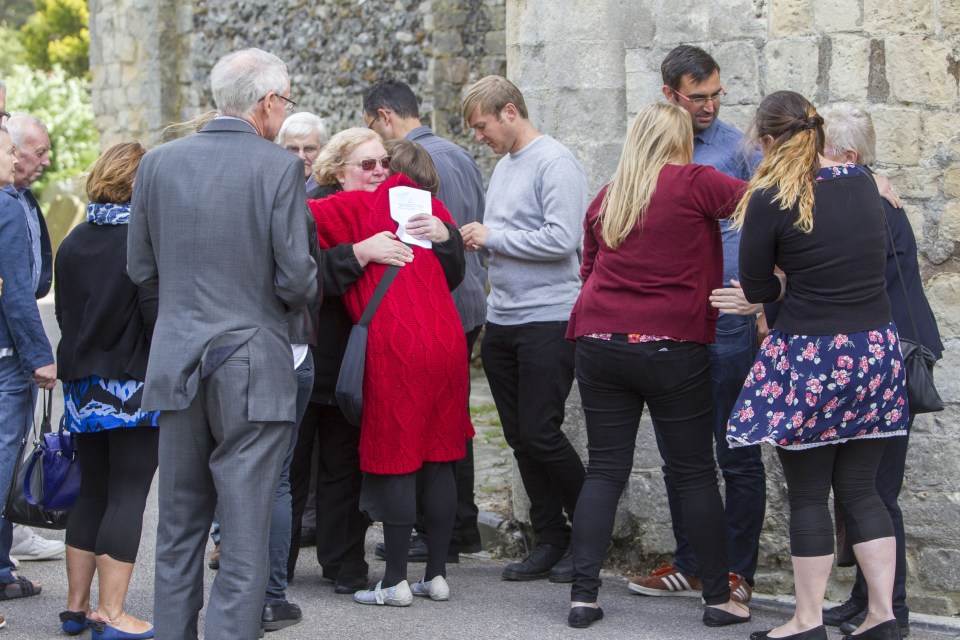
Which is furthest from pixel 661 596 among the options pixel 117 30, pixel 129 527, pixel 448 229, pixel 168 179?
pixel 117 30

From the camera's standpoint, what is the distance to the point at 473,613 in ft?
15.5

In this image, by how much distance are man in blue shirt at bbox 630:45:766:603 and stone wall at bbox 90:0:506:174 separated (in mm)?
7079

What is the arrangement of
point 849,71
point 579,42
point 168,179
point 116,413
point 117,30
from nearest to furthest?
point 168,179 < point 116,413 < point 849,71 < point 579,42 < point 117,30

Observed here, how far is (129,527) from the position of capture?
4.35 m

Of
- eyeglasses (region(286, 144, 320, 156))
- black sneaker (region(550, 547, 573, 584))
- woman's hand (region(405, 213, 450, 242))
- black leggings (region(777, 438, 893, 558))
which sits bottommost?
black sneaker (region(550, 547, 573, 584))

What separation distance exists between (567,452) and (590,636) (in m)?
0.90

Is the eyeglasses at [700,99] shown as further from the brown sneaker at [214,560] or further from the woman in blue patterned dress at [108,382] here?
the brown sneaker at [214,560]

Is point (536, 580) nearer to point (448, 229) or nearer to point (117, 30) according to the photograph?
point (448, 229)

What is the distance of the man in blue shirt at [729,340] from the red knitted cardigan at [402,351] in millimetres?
838

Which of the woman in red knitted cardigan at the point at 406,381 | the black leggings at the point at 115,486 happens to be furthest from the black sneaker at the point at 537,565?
the black leggings at the point at 115,486

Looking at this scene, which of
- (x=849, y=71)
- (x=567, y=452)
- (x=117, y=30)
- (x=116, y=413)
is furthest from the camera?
(x=117, y=30)

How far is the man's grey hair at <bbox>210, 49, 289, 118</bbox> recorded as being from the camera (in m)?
3.77

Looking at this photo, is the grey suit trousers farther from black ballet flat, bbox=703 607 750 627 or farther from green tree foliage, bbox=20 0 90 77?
green tree foliage, bbox=20 0 90 77

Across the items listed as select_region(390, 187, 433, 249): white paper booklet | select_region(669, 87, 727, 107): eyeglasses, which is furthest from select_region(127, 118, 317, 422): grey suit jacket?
select_region(669, 87, 727, 107): eyeglasses
